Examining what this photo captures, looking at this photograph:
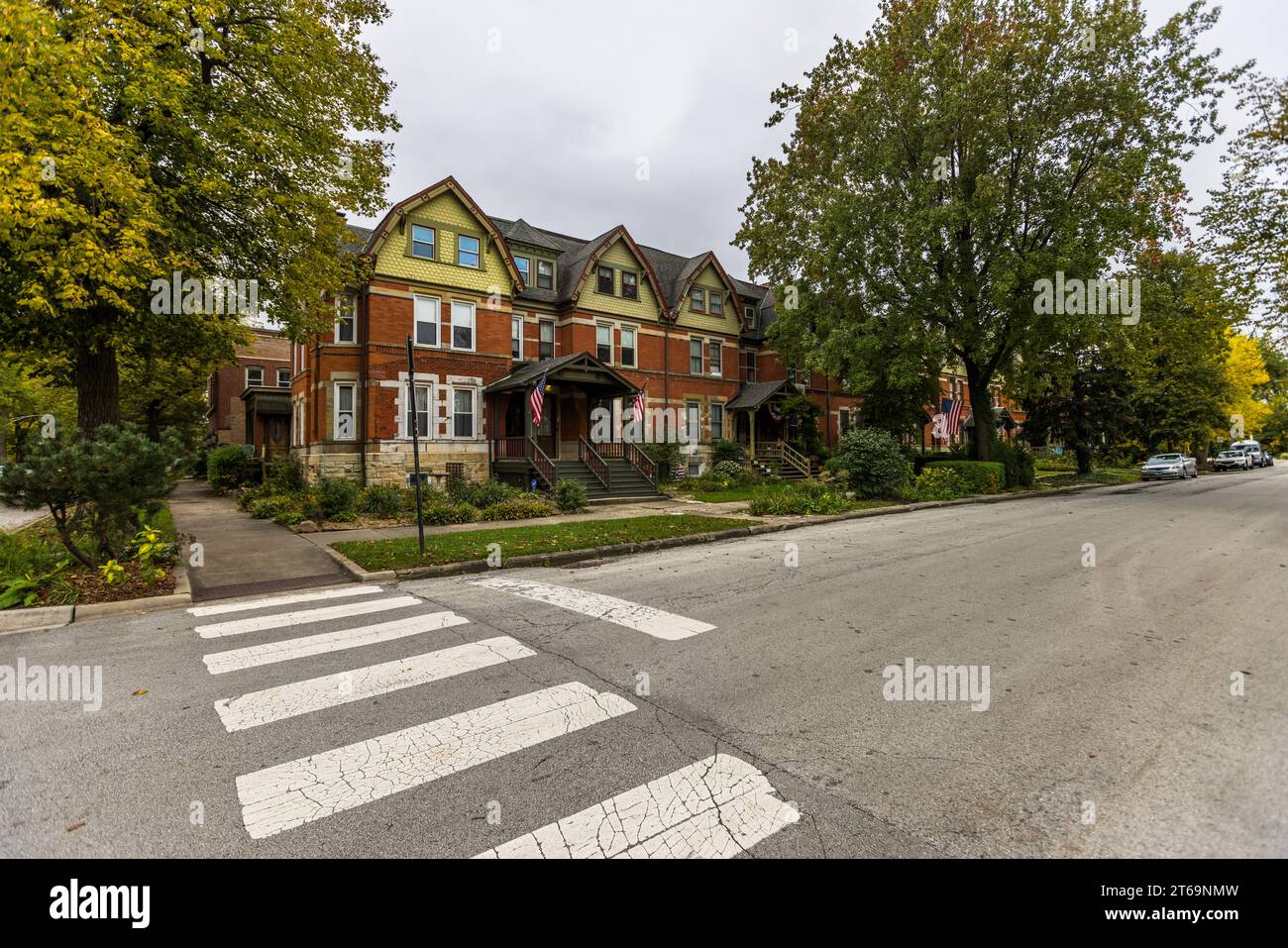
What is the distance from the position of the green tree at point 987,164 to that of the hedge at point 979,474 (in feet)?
14.1

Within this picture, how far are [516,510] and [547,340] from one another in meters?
11.9

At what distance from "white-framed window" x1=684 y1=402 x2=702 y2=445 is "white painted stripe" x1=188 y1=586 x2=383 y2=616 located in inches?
854

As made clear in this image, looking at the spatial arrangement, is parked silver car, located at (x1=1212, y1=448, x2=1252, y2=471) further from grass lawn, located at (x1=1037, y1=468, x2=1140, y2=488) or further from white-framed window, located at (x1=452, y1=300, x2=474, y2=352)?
white-framed window, located at (x1=452, y1=300, x2=474, y2=352)

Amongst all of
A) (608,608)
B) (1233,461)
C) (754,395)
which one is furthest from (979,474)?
(1233,461)

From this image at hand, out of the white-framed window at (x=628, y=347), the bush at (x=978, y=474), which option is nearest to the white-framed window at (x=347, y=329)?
the white-framed window at (x=628, y=347)

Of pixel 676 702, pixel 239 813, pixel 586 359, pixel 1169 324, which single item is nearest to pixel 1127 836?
pixel 676 702

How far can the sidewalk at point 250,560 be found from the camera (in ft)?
28.1

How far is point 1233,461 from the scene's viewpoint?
4409 centimetres

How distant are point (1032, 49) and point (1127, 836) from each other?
27715mm

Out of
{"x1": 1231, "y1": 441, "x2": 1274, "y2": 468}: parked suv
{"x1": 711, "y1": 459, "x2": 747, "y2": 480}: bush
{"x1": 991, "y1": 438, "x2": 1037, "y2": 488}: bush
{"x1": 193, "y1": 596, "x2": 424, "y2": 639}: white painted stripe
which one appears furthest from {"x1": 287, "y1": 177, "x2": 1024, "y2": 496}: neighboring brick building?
{"x1": 1231, "y1": 441, "x2": 1274, "y2": 468}: parked suv

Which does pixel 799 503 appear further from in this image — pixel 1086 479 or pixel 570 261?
pixel 1086 479

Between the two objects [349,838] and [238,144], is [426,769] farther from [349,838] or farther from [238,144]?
[238,144]

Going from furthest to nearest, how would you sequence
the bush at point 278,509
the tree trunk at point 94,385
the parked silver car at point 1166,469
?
the parked silver car at point 1166,469, the bush at point 278,509, the tree trunk at point 94,385

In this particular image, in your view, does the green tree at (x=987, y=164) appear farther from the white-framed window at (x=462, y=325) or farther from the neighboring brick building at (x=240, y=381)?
the neighboring brick building at (x=240, y=381)
